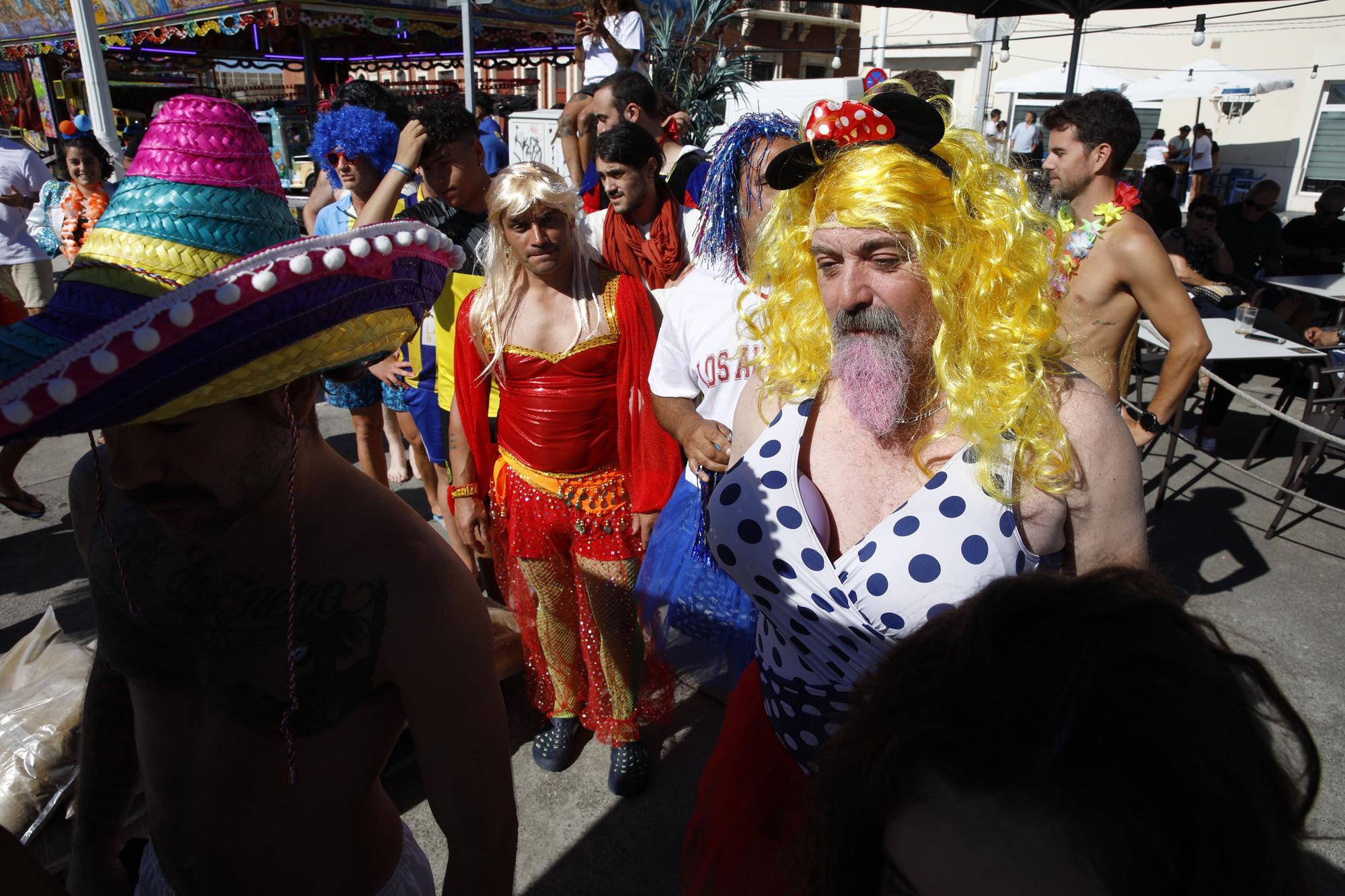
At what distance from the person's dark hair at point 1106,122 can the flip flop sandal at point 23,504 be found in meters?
5.51

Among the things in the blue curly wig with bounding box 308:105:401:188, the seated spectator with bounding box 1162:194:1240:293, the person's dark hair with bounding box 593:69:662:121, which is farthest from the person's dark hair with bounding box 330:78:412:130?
the seated spectator with bounding box 1162:194:1240:293

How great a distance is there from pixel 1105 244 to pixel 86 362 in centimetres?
338

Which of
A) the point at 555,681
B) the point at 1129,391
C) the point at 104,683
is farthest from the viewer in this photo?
the point at 1129,391

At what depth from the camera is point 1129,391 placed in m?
6.91

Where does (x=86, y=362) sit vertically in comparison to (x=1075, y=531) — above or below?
above

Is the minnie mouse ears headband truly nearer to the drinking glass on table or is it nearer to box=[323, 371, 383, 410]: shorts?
box=[323, 371, 383, 410]: shorts

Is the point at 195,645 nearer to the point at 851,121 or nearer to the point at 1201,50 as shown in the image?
the point at 851,121

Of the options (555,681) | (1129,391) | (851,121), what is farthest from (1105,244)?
(1129,391)

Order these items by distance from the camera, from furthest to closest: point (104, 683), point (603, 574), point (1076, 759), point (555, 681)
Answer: point (555, 681), point (603, 574), point (104, 683), point (1076, 759)

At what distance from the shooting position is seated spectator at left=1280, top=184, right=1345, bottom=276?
769 cm

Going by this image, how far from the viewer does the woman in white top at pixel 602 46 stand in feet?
18.9

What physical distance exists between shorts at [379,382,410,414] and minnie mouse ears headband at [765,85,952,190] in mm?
2779

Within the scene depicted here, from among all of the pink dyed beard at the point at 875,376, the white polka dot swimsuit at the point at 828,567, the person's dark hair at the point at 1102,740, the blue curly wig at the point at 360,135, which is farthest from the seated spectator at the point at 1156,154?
the person's dark hair at the point at 1102,740

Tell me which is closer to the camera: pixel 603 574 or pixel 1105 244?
pixel 603 574
